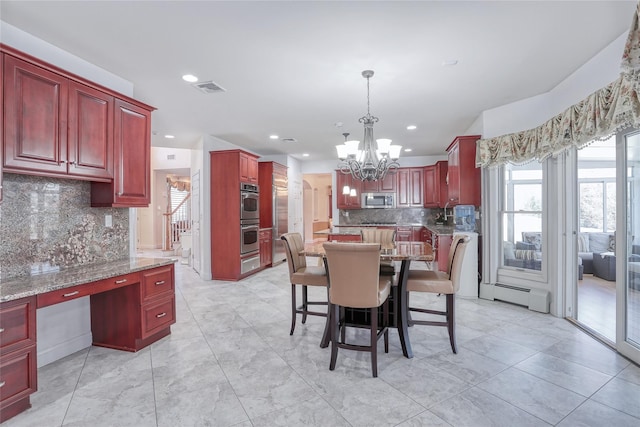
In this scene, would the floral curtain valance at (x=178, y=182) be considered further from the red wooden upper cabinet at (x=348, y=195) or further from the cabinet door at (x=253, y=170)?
the red wooden upper cabinet at (x=348, y=195)

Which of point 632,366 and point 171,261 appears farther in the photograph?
point 171,261

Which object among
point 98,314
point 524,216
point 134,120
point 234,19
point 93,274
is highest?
point 234,19

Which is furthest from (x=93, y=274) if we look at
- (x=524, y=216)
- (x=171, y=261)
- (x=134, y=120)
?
(x=524, y=216)

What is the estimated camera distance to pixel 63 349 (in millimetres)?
2625

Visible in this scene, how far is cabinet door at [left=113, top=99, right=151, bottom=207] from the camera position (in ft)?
9.08

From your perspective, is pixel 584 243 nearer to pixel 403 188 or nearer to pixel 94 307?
pixel 403 188

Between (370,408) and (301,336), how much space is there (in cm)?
124

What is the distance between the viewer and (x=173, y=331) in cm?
319

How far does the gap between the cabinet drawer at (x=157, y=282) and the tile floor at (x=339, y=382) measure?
1.65ft

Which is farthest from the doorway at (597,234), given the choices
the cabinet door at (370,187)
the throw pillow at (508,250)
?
the cabinet door at (370,187)

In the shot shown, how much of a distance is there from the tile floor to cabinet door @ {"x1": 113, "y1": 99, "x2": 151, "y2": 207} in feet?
4.73

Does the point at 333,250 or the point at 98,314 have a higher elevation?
the point at 333,250

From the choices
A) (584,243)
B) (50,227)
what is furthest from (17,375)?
(584,243)

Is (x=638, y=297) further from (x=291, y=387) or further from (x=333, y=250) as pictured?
(x=291, y=387)
